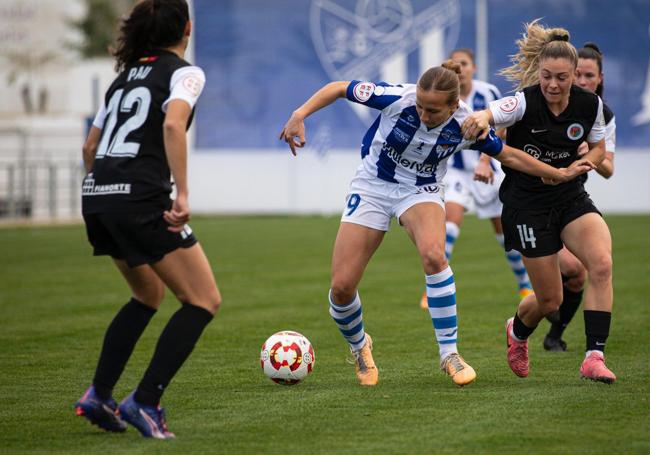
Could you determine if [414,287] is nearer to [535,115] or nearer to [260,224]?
[535,115]

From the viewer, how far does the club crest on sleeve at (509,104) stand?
21.4 ft

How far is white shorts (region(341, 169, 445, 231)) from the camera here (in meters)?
6.74

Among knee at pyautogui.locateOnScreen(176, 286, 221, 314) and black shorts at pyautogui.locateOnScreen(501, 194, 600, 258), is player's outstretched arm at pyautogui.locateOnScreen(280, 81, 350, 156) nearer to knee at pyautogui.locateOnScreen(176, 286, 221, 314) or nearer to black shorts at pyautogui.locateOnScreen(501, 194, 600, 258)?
knee at pyautogui.locateOnScreen(176, 286, 221, 314)

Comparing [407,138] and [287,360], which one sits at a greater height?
[407,138]

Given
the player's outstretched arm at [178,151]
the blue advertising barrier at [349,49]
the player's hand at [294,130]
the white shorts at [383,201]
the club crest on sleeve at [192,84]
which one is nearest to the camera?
the player's outstretched arm at [178,151]

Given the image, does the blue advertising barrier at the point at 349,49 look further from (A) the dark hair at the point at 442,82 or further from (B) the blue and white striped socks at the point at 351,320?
(A) the dark hair at the point at 442,82

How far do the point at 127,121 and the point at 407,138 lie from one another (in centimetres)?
200

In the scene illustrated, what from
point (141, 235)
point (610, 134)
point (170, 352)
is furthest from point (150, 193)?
point (610, 134)

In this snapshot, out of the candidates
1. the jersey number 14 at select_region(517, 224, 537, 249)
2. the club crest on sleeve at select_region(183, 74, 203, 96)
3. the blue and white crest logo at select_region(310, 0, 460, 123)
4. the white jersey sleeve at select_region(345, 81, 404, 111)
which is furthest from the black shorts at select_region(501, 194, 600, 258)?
the blue and white crest logo at select_region(310, 0, 460, 123)

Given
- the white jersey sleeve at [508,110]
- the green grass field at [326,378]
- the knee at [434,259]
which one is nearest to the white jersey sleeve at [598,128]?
the white jersey sleeve at [508,110]

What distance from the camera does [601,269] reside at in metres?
6.46

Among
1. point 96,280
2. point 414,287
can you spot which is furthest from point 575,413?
point 96,280

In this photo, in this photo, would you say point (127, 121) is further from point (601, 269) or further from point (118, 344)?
point (601, 269)

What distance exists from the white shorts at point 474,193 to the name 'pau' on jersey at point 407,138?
4.36 m
